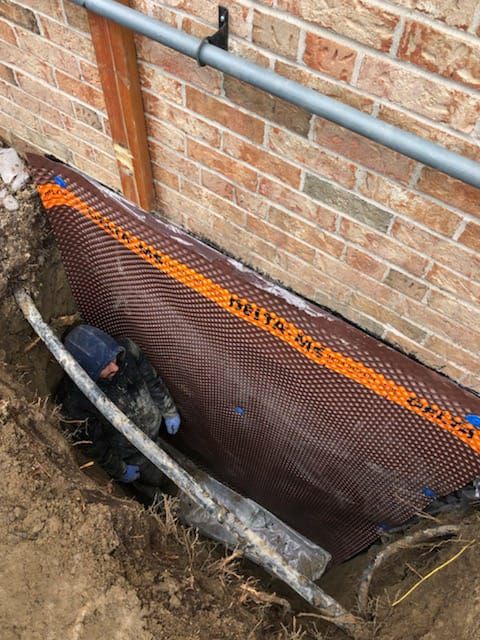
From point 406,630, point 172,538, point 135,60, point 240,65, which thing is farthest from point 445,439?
point 135,60

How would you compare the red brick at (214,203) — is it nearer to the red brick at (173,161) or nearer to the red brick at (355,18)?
the red brick at (173,161)

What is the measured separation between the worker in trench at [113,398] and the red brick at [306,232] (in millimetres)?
1517

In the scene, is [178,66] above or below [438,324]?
above

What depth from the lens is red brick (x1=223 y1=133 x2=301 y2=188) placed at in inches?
67.8

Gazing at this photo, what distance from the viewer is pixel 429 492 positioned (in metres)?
2.55

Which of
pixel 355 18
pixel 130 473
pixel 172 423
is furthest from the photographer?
pixel 172 423

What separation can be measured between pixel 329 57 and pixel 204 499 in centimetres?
210

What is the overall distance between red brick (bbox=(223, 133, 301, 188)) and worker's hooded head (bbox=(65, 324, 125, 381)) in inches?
62.7

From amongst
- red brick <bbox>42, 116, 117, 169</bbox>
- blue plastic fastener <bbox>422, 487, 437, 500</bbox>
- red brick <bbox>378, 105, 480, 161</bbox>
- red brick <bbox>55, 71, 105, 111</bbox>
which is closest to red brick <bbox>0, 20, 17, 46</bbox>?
red brick <bbox>55, 71, 105, 111</bbox>

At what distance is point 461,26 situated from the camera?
114 cm

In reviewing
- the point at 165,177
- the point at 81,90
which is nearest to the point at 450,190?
the point at 165,177

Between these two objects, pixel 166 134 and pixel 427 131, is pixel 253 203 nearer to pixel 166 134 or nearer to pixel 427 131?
pixel 166 134

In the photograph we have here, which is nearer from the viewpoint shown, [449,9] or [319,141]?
[449,9]

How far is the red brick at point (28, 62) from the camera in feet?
7.14
